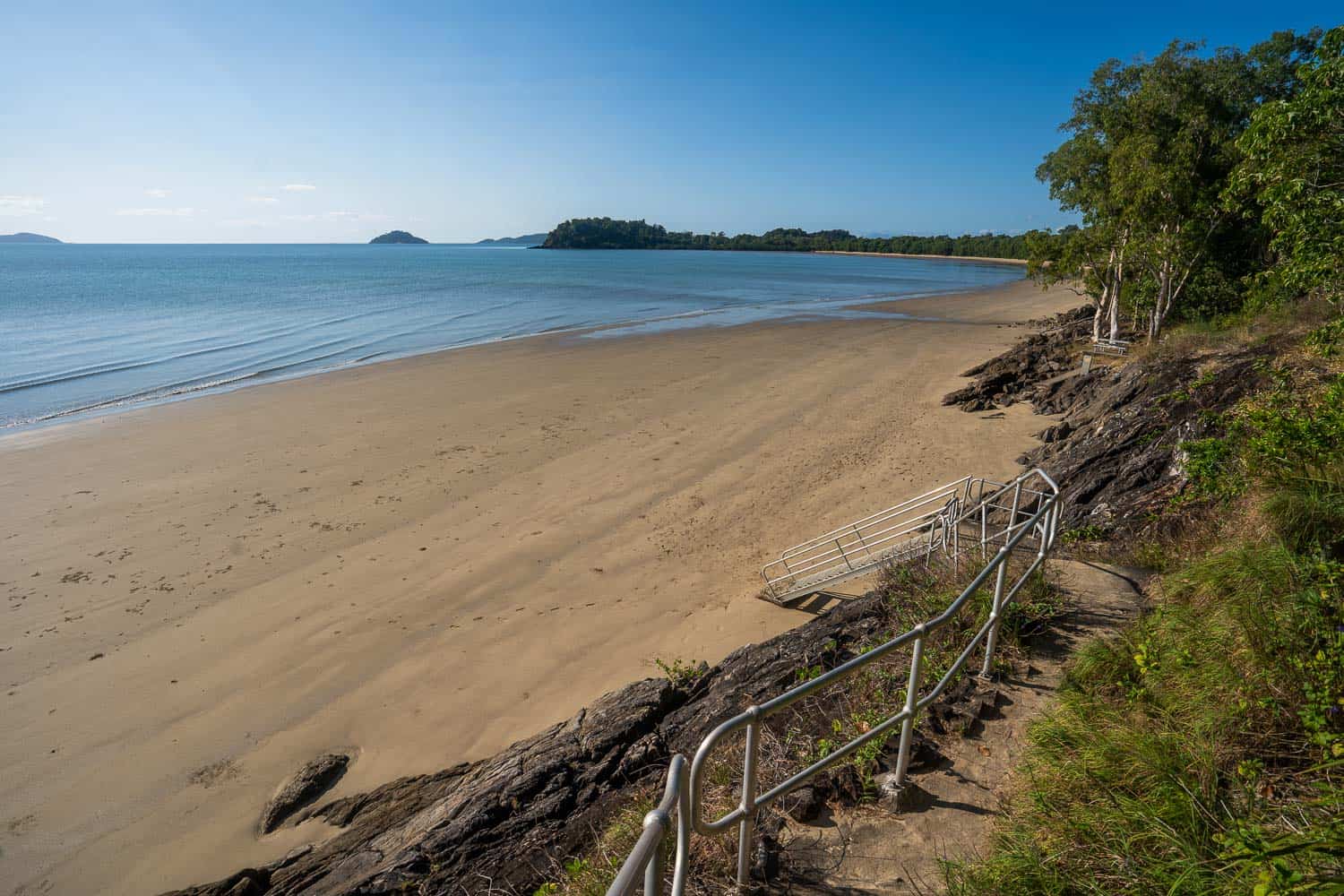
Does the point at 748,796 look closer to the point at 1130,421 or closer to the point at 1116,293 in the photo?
the point at 1130,421

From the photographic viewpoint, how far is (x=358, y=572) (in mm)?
11445

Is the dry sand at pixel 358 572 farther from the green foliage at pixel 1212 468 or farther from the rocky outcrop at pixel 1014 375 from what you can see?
the green foliage at pixel 1212 468

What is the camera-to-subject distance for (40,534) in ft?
42.7

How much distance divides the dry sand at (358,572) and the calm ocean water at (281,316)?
7932 mm

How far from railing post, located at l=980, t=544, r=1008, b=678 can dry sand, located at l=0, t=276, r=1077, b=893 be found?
4.33m

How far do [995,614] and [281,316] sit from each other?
51.2m

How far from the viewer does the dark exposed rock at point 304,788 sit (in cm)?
690

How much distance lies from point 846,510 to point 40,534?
1557cm

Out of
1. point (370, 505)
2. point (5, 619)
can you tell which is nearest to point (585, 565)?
point (370, 505)

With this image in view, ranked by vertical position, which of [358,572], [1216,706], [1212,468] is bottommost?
[358,572]

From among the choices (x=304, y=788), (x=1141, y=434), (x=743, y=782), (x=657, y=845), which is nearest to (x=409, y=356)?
(x=304, y=788)

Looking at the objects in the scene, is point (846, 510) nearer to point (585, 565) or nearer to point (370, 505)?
point (585, 565)

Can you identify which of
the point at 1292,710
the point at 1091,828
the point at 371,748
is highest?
the point at 1292,710

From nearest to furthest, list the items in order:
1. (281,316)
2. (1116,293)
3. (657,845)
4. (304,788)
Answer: (657,845)
(304,788)
(1116,293)
(281,316)
